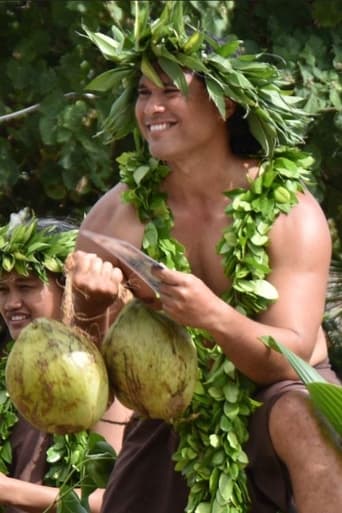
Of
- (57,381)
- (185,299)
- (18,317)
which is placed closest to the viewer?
(57,381)

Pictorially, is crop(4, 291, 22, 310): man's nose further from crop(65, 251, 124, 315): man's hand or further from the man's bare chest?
crop(65, 251, 124, 315): man's hand

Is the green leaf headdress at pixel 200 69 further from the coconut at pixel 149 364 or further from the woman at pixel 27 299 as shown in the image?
the woman at pixel 27 299

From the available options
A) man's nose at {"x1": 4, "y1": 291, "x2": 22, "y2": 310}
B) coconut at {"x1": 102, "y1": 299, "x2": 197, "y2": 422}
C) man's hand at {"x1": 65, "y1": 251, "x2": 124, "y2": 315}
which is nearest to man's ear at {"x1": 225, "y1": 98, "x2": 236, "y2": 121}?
man's hand at {"x1": 65, "y1": 251, "x2": 124, "y2": 315}

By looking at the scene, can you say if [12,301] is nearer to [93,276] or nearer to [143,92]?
[143,92]

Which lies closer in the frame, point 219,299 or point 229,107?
point 219,299

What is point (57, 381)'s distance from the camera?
426 cm

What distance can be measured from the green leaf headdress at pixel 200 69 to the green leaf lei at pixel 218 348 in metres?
0.10

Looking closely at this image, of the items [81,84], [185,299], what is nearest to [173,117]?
[185,299]

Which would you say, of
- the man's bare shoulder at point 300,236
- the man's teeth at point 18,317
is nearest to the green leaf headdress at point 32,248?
the man's teeth at point 18,317

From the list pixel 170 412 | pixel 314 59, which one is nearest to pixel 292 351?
pixel 170 412

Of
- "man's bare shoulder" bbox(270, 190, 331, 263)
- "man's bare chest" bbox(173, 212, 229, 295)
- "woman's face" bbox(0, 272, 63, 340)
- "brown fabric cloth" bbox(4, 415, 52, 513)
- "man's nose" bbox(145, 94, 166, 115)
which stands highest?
"man's nose" bbox(145, 94, 166, 115)

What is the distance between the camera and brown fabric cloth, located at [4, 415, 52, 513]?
5914 millimetres

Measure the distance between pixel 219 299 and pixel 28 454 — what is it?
5.36 feet

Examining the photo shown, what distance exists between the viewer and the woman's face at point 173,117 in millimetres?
4887
